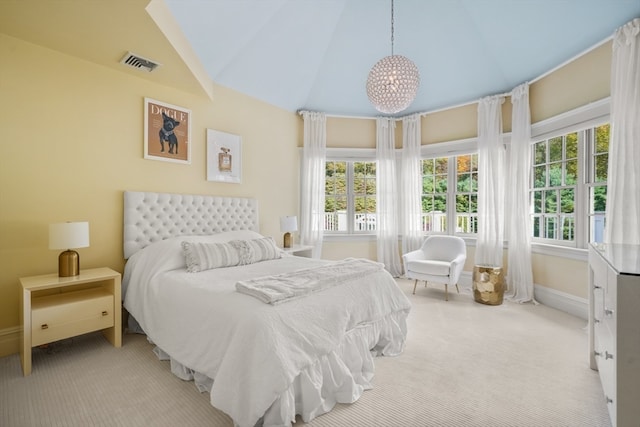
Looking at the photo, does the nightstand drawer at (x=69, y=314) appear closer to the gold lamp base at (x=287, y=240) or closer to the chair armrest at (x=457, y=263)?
the gold lamp base at (x=287, y=240)

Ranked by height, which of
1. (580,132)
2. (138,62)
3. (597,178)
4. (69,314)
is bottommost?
(69,314)

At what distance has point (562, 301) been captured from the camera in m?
3.85

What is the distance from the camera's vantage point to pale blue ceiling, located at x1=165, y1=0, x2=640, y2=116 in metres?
3.25

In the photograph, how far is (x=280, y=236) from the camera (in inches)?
202

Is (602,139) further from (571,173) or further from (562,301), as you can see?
(562,301)

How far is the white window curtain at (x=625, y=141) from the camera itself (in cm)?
282

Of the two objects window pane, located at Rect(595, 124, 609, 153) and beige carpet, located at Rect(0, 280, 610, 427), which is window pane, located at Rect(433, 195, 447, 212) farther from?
beige carpet, located at Rect(0, 280, 610, 427)

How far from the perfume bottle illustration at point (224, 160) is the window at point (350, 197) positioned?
2.14 meters

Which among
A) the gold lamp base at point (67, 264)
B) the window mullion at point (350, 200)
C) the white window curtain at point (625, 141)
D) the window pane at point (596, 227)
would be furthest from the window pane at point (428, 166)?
the gold lamp base at point (67, 264)

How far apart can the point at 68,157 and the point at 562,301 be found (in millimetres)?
5869

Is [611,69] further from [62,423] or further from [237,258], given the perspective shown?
[62,423]

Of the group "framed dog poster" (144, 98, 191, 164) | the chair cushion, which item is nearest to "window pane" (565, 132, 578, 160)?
the chair cushion

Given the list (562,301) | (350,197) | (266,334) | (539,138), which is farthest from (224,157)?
(562,301)

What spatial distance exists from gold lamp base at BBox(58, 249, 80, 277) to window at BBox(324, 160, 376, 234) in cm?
395
